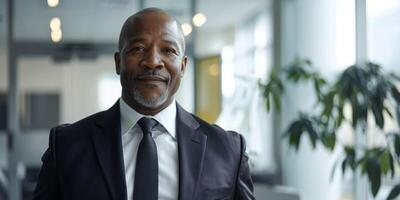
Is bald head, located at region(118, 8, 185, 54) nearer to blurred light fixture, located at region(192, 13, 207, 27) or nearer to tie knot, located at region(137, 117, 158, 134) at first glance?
tie knot, located at region(137, 117, 158, 134)

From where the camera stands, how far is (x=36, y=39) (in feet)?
17.3

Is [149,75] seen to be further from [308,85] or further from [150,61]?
[308,85]

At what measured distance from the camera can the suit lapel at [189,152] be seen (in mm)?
1133

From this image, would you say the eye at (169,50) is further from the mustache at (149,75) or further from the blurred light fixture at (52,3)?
the blurred light fixture at (52,3)

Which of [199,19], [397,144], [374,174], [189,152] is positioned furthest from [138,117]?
[199,19]

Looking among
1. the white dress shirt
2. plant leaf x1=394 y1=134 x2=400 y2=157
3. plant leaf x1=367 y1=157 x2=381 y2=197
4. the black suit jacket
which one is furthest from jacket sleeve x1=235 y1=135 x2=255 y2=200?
plant leaf x1=394 y1=134 x2=400 y2=157

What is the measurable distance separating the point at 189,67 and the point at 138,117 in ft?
14.0

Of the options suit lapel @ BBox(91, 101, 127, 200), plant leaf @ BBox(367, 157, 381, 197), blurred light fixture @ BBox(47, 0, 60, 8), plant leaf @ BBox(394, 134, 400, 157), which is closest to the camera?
suit lapel @ BBox(91, 101, 127, 200)

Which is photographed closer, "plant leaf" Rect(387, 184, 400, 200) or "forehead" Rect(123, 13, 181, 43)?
"forehead" Rect(123, 13, 181, 43)

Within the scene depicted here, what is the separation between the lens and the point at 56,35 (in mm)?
5309

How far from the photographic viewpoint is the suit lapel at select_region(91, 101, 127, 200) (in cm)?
110

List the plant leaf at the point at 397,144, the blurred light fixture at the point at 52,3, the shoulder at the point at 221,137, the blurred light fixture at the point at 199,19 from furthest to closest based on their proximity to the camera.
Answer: the blurred light fixture at the point at 199,19 → the blurred light fixture at the point at 52,3 → the plant leaf at the point at 397,144 → the shoulder at the point at 221,137

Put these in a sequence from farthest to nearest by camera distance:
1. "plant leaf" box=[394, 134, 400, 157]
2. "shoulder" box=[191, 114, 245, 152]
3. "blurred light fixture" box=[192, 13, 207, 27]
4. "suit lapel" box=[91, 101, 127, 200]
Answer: "blurred light fixture" box=[192, 13, 207, 27] → "plant leaf" box=[394, 134, 400, 157] → "shoulder" box=[191, 114, 245, 152] → "suit lapel" box=[91, 101, 127, 200]

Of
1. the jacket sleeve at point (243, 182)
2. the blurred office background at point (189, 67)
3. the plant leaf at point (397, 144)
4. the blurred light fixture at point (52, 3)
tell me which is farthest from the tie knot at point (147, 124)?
the blurred light fixture at point (52, 3)
